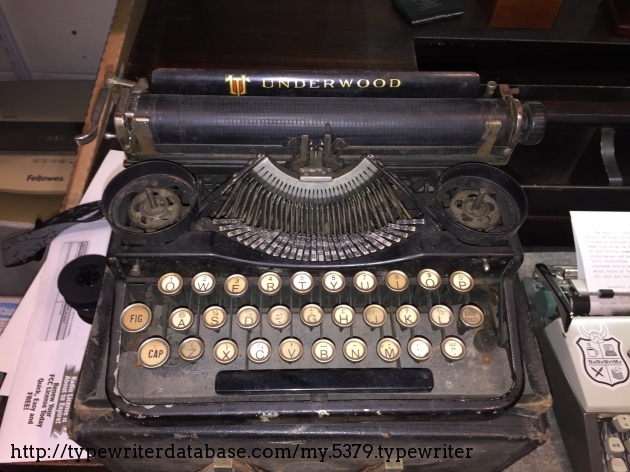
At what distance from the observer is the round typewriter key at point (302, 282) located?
1.35m

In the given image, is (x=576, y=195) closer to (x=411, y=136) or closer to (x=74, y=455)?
(x=411, y=136)

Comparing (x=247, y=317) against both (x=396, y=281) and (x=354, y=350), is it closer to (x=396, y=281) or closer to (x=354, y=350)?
(x=354, y=350)

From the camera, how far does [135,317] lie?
4.43ft

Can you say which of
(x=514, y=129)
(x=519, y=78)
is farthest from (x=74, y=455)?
(x=519, y=78)

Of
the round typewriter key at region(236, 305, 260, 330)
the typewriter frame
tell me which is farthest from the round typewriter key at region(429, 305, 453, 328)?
the round typewriter key at region(236, 305, 260, 330)

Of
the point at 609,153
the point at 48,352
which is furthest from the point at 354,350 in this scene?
the point at 609,153

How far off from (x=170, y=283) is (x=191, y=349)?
0.17 meters

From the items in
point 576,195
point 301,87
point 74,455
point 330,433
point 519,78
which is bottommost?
point 74,455

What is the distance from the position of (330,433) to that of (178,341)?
1.59ft

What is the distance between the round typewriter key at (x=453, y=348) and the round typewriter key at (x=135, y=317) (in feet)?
2.45

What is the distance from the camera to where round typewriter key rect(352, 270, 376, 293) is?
1.35 metres

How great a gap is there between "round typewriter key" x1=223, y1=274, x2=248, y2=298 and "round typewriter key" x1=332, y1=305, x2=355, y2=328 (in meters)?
0.24

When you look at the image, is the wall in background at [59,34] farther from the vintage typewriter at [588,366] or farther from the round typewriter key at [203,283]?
the vintage typewriter at [588,366]

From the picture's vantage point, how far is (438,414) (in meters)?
1.30
